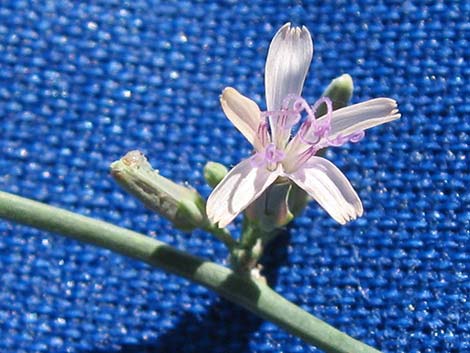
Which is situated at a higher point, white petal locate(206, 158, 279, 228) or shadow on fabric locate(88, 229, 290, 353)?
white petal locate(206, 158, 279, 228)

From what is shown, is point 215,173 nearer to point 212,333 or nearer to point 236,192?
point 236,192

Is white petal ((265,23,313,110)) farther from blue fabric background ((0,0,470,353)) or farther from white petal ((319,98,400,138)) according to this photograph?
blue fabric background ((0,0,470,353))

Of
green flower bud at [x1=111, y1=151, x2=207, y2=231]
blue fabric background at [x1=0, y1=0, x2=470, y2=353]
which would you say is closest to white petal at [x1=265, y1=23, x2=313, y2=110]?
green flower bud at [x1=111, y1=151, x2=207, y2=231]

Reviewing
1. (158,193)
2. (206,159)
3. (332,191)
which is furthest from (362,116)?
(206,159)

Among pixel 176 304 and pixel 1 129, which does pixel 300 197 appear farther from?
pixel 1 129

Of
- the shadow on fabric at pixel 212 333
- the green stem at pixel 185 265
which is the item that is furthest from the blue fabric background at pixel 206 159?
the green stem at pixel 185 265

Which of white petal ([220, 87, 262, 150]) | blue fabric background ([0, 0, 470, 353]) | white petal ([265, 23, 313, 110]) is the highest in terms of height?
white petal ([265, 23, 313, 110])

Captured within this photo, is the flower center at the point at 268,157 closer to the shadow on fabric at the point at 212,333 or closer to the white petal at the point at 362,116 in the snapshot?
the white petal at the point at 362,116
